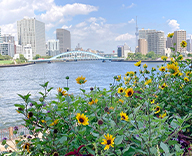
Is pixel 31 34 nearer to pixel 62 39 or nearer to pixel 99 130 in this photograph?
pixel 62 39

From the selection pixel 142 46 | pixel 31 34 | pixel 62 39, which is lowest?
pixel 142 46

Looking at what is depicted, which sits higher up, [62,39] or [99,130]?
[62,39]

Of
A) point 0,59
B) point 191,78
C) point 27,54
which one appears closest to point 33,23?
point 27,54

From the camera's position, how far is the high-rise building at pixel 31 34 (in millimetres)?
111188

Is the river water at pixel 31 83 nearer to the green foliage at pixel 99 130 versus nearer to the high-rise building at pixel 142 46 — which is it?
the green foliage at pixel 99 130

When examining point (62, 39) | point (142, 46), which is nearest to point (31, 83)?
point (142, 46)

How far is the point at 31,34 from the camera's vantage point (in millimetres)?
112062

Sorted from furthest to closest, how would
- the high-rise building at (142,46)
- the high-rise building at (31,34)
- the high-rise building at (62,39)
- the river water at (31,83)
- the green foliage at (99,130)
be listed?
the high-rise building at (62,39), the high-rise building at (31,34), the high-rise building at (142,46), the river water at (31,83), the green foliage at (99,130)

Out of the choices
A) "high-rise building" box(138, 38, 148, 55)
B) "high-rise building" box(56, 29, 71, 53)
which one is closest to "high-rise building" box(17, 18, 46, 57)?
"high-rise building" box(56, 29, 71, 53)

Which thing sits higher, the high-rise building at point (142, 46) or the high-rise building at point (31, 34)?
the high-rise building at point (31, 34)

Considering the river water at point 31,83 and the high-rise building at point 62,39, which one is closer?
the river water at point 31,83

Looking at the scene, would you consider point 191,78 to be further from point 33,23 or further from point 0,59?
point 33,23

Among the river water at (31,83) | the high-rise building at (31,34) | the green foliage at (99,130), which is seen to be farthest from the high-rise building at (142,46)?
the green foliage at (99,130)

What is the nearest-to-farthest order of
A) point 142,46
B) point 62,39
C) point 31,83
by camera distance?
point 31,83 → point 142,46 → point 62,39
